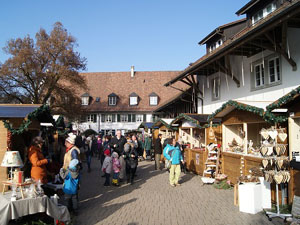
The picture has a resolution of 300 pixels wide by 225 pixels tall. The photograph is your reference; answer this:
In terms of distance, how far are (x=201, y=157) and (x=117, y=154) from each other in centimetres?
428

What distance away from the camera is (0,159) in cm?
710

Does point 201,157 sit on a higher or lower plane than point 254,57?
lower

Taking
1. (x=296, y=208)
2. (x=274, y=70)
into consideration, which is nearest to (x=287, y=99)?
(x=296, y=208)

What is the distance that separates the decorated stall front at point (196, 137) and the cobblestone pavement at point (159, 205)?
2.13 metres

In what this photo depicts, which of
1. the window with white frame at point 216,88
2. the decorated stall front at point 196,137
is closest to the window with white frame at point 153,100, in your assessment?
the decorated stall front at point 196,137

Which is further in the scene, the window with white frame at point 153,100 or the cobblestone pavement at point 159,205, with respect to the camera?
the window with white frame at point 153,100

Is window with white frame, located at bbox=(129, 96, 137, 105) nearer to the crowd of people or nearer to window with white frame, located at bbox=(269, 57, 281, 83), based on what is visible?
the crowd of people

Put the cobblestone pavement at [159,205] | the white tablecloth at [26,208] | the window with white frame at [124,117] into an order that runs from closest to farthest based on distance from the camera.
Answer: the white tablecloth at [26,208], the cobblestone pavement at [159,205], the window with white frame at [124,117]

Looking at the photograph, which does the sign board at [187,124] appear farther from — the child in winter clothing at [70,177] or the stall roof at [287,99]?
the child in winter clothing at [70,177]

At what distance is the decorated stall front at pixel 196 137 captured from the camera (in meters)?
12.8

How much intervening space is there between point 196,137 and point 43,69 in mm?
19459

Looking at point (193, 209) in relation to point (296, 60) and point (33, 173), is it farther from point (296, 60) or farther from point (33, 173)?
point (296, 60)

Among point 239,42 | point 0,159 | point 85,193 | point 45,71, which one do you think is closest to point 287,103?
point 239,42

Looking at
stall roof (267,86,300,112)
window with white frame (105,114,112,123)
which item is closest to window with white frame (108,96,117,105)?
window with white frame (105,114,112,123)
